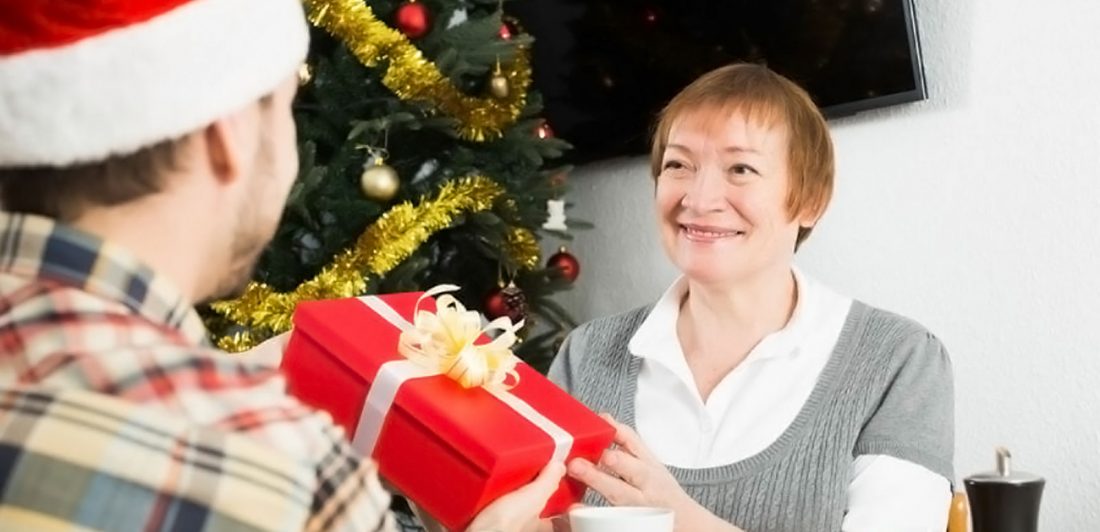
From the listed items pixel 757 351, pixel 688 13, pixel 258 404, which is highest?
pixel 688 13

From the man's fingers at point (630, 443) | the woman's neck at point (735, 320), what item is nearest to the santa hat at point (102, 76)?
the man's fingers at point (630, 443)

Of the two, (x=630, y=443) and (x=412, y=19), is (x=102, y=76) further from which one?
(x=412, y=19)

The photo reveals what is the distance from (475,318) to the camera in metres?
1.04

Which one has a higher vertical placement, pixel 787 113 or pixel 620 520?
pixel 787 113

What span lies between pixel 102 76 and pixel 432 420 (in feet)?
1.44

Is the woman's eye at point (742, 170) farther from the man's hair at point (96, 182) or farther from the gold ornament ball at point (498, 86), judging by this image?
the man's hair at point (96, 182)

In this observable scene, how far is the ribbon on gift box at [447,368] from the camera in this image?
0.99m

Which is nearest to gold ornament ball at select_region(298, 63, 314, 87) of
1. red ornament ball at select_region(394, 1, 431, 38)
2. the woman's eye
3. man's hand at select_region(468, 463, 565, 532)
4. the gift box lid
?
red ornament ball at select_region(394, 1, 431, 38)

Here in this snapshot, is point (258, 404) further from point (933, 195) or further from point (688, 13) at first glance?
point (688, 13)

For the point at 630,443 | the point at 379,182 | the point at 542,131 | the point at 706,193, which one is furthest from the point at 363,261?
the point at 630,443

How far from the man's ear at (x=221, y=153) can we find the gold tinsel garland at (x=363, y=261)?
4.20 ft

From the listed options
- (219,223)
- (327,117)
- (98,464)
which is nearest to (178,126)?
(219,223)

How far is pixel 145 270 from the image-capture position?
0.61m

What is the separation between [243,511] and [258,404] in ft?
0.19
